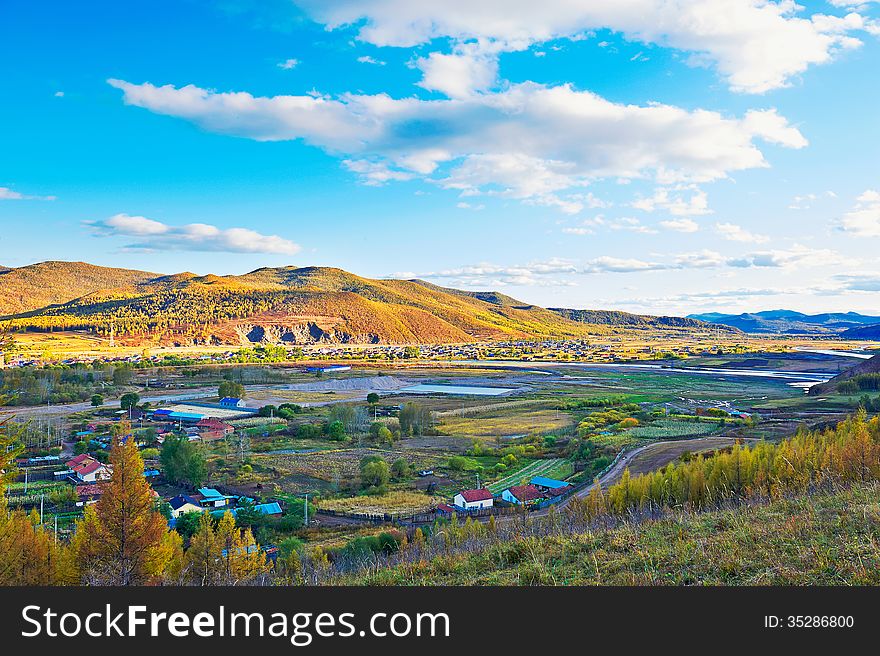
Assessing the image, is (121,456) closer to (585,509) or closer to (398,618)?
(398,618)

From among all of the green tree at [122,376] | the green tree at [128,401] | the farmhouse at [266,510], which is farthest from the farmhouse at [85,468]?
the green tree at [122,376]

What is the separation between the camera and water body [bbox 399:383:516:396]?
97000 millimetres

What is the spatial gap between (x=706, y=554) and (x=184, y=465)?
1485 inches

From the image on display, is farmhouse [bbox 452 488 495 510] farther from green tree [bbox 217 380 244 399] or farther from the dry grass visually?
green tree [bbox 217 380 244 399]

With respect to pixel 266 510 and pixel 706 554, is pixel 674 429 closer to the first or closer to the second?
pixel 266 510

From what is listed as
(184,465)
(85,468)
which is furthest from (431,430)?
(85,468)

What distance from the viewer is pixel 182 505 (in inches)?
1264

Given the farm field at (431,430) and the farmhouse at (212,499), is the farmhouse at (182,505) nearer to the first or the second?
the farmhouse at (212,499)

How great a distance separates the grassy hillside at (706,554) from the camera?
265 inches

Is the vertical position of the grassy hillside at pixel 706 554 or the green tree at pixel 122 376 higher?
the grassy hillside at pixel 706 554

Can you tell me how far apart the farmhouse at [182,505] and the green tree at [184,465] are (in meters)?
5.42

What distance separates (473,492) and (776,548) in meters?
26.5

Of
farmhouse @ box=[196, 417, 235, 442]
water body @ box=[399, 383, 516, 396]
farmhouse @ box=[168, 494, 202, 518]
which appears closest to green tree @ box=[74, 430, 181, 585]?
farmhouse @ box=[168, 494, 202, 518]

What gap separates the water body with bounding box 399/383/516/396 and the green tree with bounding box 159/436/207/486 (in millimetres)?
59407
